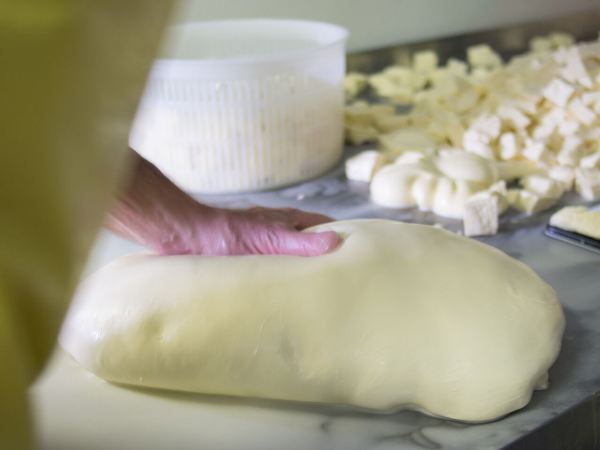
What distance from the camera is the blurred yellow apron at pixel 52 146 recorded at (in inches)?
9.2

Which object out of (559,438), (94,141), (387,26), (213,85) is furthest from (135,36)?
(387,26)

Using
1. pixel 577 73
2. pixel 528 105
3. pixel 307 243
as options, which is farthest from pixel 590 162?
pixel 307 243

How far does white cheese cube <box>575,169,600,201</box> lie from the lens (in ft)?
4.09

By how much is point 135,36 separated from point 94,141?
0.05 meters

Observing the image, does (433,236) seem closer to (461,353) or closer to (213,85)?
(461,353)

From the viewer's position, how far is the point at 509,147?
141cm

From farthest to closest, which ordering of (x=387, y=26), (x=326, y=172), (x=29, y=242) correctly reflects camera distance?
1. (x=387, y=26)
2. (x=326, y=172)
3. (x=29, y=242)

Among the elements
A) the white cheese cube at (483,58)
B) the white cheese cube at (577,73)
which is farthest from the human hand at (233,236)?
the white cheese cube at (483,58)

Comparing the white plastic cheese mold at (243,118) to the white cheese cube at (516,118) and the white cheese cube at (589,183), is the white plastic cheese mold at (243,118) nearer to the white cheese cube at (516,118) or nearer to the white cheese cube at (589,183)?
the white cheese cube at (516,118)

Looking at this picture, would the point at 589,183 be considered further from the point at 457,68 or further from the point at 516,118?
the point at 457,68

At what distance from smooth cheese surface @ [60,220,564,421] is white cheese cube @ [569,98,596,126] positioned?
0.90 m

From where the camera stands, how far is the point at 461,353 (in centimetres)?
69

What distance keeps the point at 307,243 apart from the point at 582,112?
1009 millimetres

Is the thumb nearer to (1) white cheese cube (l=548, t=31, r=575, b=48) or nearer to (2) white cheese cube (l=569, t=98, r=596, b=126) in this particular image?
(2) white cheese cube (l=569, t=98, r=596, b=126)
